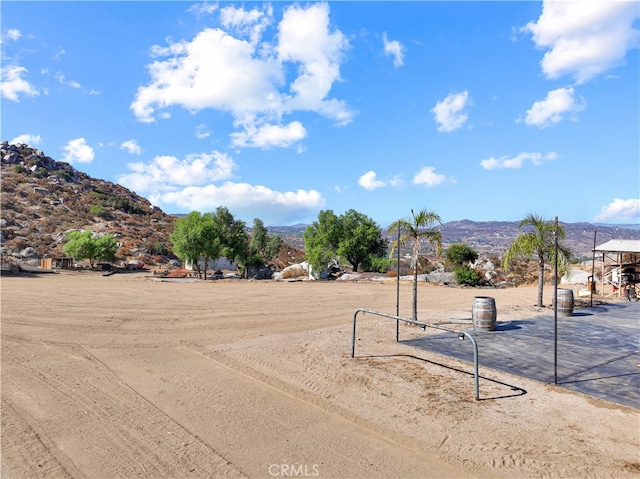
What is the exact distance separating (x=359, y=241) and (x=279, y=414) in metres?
36.1

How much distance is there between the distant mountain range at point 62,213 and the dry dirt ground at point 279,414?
31.4 metres

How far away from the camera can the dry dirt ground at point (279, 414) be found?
4.29 meters

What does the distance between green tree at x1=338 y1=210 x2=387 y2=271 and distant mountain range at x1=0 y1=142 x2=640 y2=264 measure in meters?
8.41

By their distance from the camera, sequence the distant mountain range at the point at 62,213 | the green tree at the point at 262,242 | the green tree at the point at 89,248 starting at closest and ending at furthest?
the green tree at the point at 89,248 < the distant mountain range at the point at 62,213 < the green tree at the point at 262,242

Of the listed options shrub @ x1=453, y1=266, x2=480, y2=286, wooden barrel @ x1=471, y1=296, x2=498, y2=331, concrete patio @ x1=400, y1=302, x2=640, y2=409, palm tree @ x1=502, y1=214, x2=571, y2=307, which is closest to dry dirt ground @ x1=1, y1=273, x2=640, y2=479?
concrete patio @ x1=400, y1=302, x2=640, y2=409

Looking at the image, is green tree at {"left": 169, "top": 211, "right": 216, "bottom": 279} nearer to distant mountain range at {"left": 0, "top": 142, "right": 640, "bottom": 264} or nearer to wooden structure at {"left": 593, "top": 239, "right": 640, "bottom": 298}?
distant mountain range at {"left": 0, "top": 142, "right": 640, "bottom": 264}

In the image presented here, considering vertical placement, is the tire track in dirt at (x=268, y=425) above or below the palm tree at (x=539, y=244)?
below

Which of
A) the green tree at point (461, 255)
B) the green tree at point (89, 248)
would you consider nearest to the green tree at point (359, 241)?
the green tree at point (461, 255)

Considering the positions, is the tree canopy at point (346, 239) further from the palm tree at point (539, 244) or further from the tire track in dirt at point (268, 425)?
the tire track in dirt at point (268, 425)

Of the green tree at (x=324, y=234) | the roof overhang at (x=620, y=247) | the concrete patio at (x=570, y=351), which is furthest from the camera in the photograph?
the green tree at (x=324, y=234)

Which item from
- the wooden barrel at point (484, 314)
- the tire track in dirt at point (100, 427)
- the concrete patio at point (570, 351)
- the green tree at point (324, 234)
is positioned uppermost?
the green tree at point (324, 234)

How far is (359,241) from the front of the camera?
136ft

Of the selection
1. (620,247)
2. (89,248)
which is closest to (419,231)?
(620,247)

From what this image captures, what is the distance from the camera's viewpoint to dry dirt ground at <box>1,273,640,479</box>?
4.29 m
